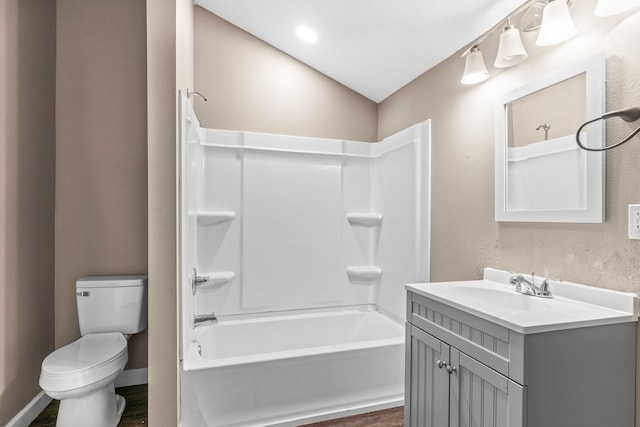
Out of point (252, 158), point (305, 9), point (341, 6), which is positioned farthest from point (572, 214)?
point (252, 158)

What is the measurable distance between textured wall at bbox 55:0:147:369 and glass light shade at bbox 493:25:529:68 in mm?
2396

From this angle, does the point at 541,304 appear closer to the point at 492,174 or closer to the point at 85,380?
the point at 492,174

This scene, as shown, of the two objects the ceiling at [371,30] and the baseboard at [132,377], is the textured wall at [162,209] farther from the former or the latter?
the baseboard at [132,377]

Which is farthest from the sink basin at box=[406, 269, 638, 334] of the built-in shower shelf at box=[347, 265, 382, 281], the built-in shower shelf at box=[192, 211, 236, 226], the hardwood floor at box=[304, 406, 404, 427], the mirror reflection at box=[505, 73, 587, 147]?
the built-in shower shelf at box=[192, 211, 236, 226]

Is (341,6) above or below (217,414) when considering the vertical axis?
above

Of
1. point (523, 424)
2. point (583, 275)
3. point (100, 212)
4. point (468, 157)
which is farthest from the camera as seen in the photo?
point (100, 212)

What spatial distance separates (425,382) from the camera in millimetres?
1610

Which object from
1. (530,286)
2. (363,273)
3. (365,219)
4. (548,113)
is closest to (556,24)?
(548,113)

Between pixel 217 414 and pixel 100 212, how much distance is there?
1652 millimetres

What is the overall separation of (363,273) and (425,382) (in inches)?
56.4

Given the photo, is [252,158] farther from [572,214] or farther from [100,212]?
[572,214]

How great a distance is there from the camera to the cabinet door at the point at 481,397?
113 cm

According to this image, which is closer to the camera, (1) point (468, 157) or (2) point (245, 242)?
(1) point (468, 157)

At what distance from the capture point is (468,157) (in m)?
2.06
